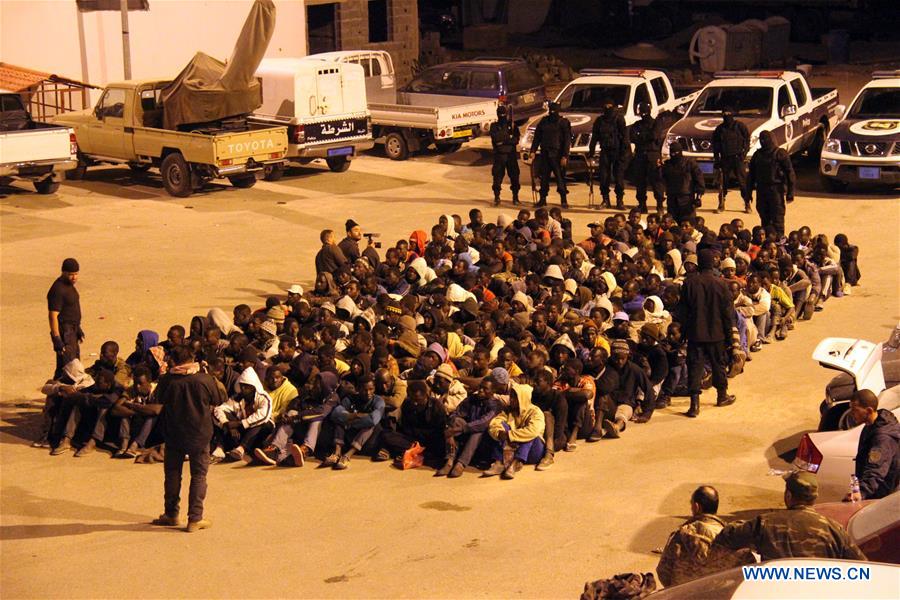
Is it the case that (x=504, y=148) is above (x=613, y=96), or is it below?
below

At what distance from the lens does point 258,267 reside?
18578 millimetres

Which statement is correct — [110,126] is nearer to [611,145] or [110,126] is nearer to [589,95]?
[589,95]

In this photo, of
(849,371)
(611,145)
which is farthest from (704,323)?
(611,145)

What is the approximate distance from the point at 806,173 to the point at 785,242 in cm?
833

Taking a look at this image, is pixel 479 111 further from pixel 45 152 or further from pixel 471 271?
pixel 471 271

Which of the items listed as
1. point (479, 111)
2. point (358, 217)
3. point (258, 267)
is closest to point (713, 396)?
point (258, 267)

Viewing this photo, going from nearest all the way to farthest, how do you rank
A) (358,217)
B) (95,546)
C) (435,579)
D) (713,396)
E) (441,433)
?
(435,579), (95,546), (441,433), (713,396), (358,217)

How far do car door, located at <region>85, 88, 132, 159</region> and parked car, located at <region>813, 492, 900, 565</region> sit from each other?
18412 mm

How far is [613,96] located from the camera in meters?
24.7

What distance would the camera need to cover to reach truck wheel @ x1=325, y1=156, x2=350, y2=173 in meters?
25.4

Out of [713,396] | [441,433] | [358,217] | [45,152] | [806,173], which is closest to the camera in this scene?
[441,433]

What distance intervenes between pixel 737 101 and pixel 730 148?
2734 mm

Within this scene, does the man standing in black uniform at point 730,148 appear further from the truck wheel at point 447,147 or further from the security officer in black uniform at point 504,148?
the truck wheel at point 447,147

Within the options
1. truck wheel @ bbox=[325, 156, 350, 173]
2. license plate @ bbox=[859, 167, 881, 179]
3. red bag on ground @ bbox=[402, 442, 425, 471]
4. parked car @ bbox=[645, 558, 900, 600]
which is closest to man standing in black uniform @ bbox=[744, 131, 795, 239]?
license plate @ bbox=[859, 167, 881, 179]
